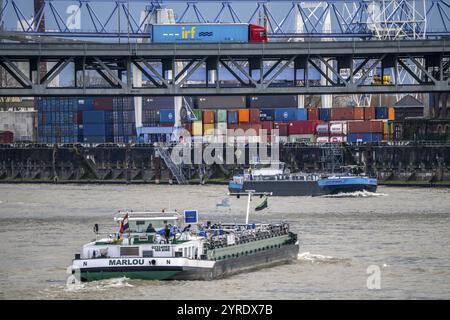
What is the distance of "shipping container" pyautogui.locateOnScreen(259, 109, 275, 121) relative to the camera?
160625 mm

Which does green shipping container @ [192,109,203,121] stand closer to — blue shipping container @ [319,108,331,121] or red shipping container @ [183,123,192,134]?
red shipping container @ [183,123,192,134]

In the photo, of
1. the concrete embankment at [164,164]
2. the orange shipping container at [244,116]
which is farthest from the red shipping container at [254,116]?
the concrete embankment at [164,164]

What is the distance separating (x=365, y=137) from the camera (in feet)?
492

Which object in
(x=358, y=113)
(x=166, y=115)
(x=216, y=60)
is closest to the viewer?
(x=216, y=60)

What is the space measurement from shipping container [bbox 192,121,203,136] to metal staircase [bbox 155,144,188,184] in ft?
42.7

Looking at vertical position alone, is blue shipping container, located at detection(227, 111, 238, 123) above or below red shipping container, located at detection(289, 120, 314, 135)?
above

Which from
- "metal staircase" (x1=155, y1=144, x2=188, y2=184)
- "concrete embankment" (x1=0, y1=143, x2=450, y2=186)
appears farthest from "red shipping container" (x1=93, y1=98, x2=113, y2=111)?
"metal staircase" (x1=155, y1=144, x2=188, y2=184)

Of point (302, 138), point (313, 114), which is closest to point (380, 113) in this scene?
point (313, 114)

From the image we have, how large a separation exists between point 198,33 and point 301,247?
34.2m

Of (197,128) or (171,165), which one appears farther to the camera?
(197,128)

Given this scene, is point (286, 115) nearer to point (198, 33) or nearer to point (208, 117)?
point (208, 117)

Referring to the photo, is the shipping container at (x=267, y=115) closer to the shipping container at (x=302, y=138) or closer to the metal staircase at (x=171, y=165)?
the shipping container at (x=302, y=138)

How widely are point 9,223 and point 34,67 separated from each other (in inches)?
370

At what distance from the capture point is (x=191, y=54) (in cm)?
7988
